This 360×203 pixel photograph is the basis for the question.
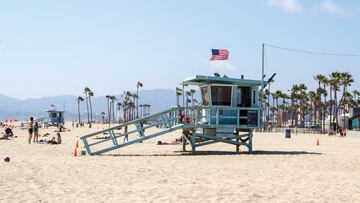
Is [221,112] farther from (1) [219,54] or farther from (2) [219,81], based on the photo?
(1) [219,54]

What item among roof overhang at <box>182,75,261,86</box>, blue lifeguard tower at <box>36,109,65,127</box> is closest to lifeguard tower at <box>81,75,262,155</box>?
roof overhang at <box>182,75,261,86</box>

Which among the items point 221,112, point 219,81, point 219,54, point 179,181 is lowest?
point 179,181

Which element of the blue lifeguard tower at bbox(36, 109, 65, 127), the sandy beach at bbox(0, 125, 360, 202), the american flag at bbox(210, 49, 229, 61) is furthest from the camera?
the blue lifeguard tower at bbox(36, 109, 65, 127)

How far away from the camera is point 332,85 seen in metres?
105

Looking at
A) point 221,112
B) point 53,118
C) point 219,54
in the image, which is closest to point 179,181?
point 221,112


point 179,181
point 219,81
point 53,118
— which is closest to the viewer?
point 179,181

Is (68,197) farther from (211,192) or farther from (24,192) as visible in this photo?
(211,192)

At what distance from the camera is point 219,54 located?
91.8ft

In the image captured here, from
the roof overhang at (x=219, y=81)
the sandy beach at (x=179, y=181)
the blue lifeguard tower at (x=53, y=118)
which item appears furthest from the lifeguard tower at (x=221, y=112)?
the blue lifeguard tower at (x=53, y=118)

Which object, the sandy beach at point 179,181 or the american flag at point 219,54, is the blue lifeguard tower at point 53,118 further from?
the sandy beach at point 179,181

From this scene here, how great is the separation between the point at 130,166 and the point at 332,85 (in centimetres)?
9370

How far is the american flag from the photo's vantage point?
27781 mm

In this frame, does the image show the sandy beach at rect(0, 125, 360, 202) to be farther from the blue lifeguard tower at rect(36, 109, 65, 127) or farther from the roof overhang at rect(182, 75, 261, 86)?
the blue lifeguard tower at rect(36, 109, 65, 127)

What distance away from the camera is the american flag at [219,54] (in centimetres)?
2778
